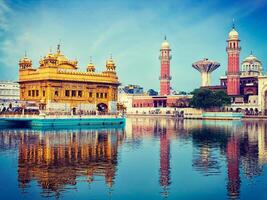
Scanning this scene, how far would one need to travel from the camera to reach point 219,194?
13.2 meters

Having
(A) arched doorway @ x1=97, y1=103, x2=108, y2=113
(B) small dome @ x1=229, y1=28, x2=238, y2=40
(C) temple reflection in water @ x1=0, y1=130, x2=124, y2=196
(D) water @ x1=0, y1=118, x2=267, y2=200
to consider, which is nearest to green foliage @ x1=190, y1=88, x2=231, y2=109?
(B) small dome @ x1=229, y1=28, x2=238, y2=40

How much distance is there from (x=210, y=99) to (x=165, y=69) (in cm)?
2197

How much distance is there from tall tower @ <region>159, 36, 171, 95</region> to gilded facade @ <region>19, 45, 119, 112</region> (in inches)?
1697

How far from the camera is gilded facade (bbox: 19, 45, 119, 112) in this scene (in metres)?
45.7

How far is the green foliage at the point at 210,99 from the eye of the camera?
75.5 metres

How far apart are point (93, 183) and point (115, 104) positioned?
127 ft

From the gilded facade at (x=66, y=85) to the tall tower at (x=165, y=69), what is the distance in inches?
1697

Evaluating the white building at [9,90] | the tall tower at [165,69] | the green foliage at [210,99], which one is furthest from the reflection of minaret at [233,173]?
the tall tower at [165,69]

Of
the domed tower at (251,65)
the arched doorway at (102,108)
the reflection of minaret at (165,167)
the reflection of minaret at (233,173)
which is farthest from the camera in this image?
the domed tower at (251,65)

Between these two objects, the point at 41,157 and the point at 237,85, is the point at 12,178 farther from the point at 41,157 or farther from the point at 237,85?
the point at 237,85

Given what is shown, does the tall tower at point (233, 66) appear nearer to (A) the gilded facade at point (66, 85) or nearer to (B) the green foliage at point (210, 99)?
(B) the green foliage at point (210, 99)

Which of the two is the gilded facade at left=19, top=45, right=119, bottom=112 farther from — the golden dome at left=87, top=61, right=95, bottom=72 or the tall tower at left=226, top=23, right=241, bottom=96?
the tall tower at left=226, top=23, right=241, bottom=96

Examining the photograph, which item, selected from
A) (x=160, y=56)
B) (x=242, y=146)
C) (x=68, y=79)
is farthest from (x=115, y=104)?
(x=160, y=56)

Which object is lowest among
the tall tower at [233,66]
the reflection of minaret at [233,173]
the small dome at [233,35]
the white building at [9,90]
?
the reflection of minaret at [233,173]
